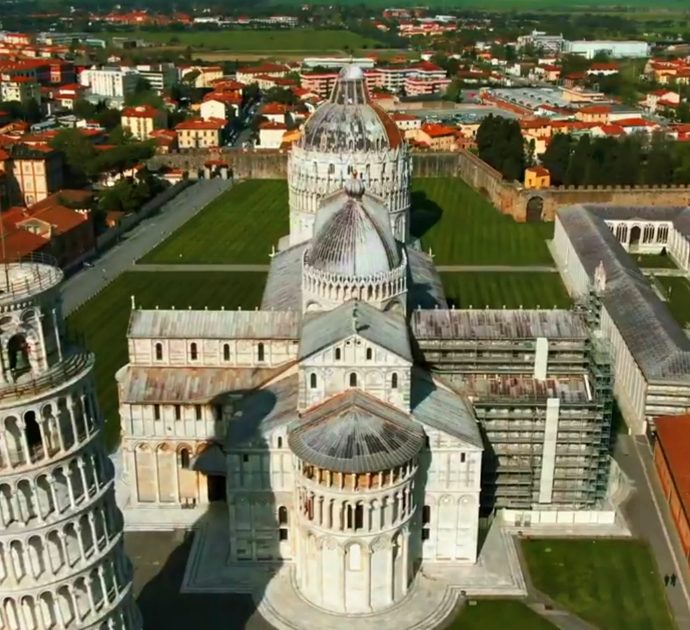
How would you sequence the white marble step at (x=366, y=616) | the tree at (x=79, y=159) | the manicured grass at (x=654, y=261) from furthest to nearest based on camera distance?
the tree at (x=79, y=159), the manicured grass at (x=654, y=261), the white marble step at (x=366, y=616)

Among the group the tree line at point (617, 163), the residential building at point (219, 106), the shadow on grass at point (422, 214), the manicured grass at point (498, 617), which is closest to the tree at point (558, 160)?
the tree line at point (617, 163)

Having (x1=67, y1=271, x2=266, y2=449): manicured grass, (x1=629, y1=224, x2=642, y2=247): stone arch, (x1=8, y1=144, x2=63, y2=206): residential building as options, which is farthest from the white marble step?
(x1=8, y1=144, x2=63, y2=206): residential building

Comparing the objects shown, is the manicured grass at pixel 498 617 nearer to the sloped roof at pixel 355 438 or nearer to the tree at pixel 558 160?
the sloped roof at pixel 355 438

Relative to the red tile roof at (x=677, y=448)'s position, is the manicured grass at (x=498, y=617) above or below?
below

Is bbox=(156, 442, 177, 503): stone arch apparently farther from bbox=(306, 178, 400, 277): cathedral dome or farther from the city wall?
the city wall

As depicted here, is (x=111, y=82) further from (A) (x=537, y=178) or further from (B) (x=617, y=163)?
(B) (x=617, y=163)

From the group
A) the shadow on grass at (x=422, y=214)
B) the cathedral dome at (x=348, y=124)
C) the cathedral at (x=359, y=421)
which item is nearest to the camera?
the cathedral at (x=359, y=421)
